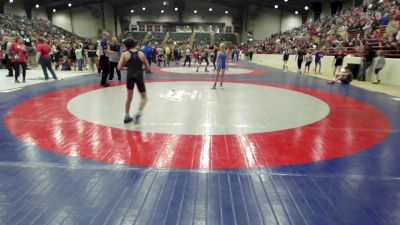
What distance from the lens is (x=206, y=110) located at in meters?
6.84

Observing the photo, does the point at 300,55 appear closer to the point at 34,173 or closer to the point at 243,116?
the point at 243,116

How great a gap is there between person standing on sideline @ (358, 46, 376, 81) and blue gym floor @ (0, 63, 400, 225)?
36.1ft

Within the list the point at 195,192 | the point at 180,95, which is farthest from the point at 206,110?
the point at 195,192

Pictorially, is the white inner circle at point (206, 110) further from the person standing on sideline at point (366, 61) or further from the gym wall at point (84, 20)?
the gym wall at point (84, 20)

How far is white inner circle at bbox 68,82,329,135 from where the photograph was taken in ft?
18.2

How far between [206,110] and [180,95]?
202 cm

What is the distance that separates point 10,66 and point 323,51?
767 inches

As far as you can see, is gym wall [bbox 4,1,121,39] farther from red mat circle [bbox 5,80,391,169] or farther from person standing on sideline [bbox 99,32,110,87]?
red mat circle [bbox 5,80,391,169]

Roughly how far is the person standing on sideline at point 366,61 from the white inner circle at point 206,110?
240 inches

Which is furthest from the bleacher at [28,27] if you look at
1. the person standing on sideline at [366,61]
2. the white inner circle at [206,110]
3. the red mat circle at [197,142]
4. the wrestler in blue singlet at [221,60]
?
the person standing on sideline at [366,61]

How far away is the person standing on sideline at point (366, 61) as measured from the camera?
13641mm

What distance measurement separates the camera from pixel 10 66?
13273mm

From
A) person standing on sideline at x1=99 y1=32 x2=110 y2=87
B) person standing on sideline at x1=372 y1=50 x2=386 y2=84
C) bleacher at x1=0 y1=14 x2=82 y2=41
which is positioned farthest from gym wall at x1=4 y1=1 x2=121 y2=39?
person standing on sideline at x1=372 y1=50 x2=386 y2=84

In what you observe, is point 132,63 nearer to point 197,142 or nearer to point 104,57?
point 197,142
